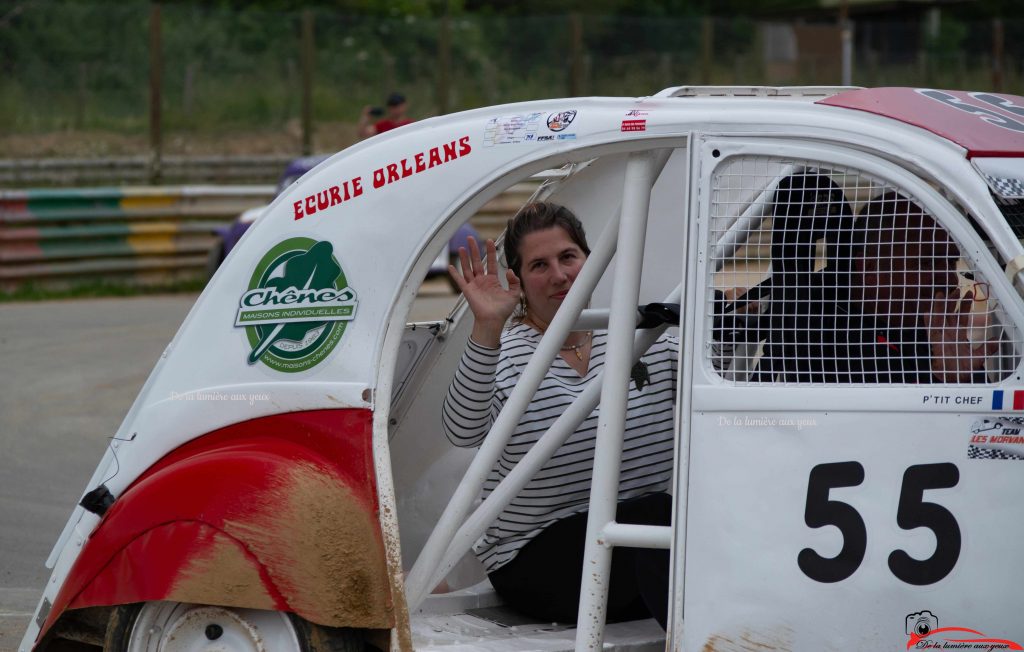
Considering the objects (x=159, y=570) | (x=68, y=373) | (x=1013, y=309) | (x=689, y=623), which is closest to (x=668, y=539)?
(x=689, y=623)

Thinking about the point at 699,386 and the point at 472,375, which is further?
the point at 472,375

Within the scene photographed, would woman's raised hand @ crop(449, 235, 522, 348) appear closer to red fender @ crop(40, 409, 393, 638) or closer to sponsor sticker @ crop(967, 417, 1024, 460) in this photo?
red fender @ crop(40, 409, 393, 638)

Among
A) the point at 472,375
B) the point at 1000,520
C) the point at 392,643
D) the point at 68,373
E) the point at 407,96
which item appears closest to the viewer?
the point at 1000,520

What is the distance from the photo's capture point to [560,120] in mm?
3441

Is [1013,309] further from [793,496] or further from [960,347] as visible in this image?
[793,496]

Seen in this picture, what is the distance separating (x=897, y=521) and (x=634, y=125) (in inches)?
44.7

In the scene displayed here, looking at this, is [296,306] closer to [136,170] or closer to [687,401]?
[687,401]

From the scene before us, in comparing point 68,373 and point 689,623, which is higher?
point 68,373

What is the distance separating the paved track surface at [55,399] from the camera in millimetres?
6156

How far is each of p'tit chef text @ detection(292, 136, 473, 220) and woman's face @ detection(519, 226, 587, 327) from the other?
74 cm

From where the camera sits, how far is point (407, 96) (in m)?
20.5

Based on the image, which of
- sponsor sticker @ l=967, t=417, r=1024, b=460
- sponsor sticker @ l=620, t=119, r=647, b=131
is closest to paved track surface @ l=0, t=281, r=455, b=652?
sponsor sticker @ l=620, t=119, r=647, b=131

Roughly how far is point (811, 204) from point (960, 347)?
0.49 m

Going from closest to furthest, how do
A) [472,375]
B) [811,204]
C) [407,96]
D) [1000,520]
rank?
[1000,520] → [811,204] → [472,375] → [407,96]
